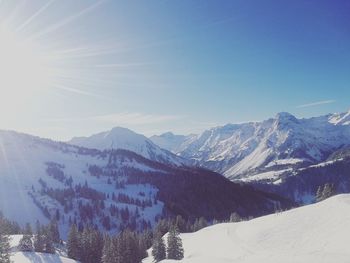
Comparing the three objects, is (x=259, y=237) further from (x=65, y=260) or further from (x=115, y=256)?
(x=65, y=260)

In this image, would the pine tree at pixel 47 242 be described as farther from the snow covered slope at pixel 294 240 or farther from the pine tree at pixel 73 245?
the snow covered slope at pixel 294 240

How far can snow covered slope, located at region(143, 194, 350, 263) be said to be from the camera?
50775 mm

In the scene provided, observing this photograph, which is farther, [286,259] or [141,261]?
[141,261]

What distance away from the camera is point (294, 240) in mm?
68000

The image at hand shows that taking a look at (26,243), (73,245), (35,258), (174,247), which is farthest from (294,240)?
(26,243)

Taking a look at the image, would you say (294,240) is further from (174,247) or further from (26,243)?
(26,243)

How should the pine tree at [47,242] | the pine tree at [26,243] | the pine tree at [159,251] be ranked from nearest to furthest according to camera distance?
the pine tree at [159,251] → the pine tree at [26,243] → the pine tree at [47,242]

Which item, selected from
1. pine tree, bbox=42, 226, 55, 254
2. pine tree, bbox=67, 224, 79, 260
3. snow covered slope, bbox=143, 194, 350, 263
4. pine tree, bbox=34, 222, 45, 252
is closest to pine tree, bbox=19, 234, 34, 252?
pine tree, bbox=34, 222, 45, 252

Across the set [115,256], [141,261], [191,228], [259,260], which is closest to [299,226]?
[259,260]

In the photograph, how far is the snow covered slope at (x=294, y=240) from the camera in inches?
1999

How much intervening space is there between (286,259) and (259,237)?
102ft

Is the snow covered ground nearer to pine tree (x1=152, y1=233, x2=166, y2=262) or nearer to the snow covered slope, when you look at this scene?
pine tree (x1=152, y1=233, x2=166, y2=262)

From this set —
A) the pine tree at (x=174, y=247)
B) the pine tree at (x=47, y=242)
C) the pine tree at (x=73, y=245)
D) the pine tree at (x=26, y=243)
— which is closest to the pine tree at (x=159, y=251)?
the pine tree at (x=174, y=247)

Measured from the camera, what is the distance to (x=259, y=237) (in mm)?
79188
